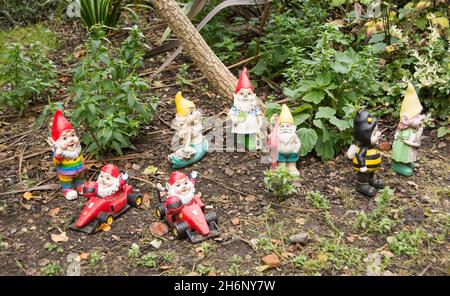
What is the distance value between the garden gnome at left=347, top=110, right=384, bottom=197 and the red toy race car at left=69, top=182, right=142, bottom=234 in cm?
148

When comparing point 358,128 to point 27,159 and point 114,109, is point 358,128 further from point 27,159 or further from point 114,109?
point 27,159

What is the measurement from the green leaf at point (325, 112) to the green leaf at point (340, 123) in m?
0.03

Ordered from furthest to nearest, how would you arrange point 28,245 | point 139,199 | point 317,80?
point 317,80 → point 139,199 → point 28,245

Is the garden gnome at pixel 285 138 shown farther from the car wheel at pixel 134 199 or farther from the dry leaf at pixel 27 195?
the dry leaf at pixel 27 195

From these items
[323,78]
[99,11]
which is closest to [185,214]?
[323,78]

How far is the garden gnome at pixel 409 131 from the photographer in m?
3.48

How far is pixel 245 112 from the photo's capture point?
3854 millimetres

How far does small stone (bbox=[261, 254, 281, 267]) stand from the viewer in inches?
118

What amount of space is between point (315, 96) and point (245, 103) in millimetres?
489

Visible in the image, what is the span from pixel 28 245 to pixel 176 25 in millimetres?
1983

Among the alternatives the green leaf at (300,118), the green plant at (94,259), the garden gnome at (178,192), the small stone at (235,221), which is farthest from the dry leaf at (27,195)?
the green leaf at (300,118)

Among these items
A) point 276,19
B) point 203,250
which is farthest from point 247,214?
point 276,19

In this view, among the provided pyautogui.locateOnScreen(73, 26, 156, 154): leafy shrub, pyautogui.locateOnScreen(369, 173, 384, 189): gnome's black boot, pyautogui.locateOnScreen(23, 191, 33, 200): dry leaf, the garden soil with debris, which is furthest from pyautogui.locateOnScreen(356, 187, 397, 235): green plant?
pyautogui.locateOnScreen(23, 191, 33, 200): dry leaf

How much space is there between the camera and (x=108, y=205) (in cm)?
334
